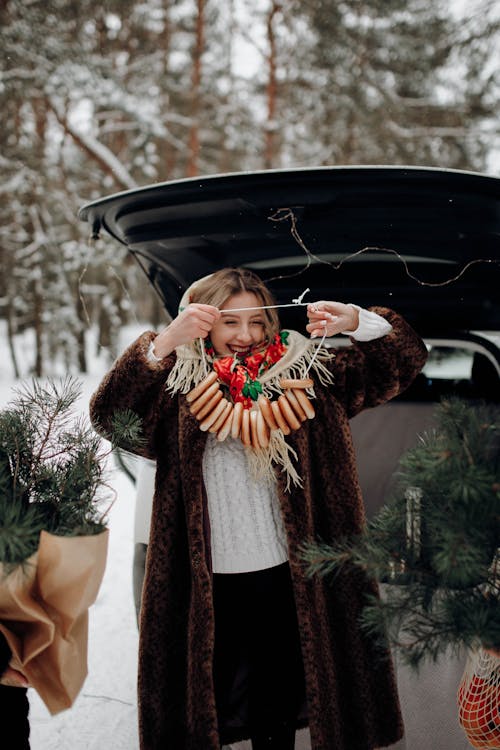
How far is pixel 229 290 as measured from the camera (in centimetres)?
193

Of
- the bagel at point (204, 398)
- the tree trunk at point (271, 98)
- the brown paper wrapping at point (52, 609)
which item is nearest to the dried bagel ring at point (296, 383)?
the bagel at point (204, 398)

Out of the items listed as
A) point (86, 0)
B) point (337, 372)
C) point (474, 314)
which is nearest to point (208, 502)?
point (337, 372)

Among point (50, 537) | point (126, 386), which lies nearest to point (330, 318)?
point (126, 386)

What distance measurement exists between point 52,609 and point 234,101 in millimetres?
11043

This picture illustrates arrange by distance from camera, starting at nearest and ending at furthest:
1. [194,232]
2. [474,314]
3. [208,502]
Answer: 1. [208,502]
2. [194,232]
3. [474,314]

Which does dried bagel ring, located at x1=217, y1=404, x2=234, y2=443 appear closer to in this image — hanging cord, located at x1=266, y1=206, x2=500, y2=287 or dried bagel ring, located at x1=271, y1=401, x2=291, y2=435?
dried bagel ring, located at x1=271, y1=401, x2=291, y2=435

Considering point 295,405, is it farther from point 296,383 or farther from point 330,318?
point 330,318

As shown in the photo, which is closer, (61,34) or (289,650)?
(289,650)

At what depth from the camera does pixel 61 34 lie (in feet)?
27.3

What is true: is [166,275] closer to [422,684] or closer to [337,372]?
[337,372]

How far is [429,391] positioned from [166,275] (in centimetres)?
246

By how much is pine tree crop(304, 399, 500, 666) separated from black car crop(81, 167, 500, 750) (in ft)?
0.89

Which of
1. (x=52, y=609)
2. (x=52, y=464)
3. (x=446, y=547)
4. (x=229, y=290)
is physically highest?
(x=229, y=290)

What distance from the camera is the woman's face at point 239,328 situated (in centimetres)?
191
